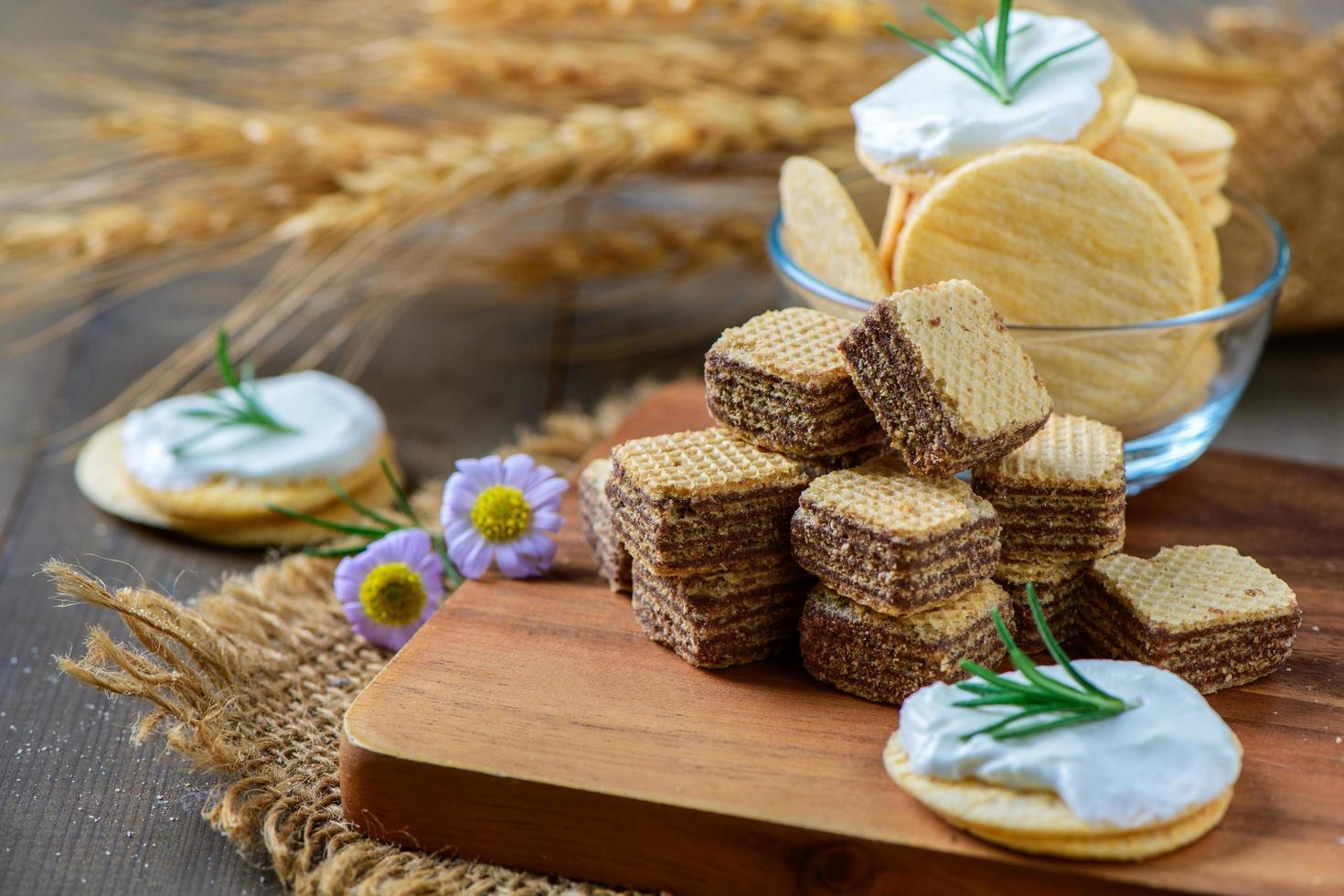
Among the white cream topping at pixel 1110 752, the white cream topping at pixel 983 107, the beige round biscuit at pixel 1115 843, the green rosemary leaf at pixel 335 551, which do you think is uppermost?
the white cream topping at pixel 983 107

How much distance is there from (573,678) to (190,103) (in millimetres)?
2302

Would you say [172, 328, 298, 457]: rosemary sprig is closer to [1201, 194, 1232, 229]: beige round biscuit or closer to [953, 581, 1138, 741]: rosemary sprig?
[953, 581, 1138, 741]: rosemary sprig

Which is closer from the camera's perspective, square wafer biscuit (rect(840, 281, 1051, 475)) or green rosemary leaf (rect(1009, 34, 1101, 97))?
square wafer biscuit (rect(840, 281, 1051, 475))

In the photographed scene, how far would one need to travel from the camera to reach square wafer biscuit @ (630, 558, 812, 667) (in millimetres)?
2273

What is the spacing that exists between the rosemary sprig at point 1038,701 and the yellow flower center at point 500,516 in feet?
3.25

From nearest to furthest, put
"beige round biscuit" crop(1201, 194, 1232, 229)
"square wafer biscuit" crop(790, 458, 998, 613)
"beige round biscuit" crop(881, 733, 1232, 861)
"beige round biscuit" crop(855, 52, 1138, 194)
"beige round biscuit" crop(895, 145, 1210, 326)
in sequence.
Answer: "beige round biscuit" crop(881, 733, 1232, 861) → "square wafer biscuit" crop(790, 458, 998, 613) → "beige round biscuit" crop(895, 145, 1210, 326) → "beige round biscuit" crop(855, 52, 1138, 194) → "beige round biscuit" crop(1201, 194, 1232, 229)

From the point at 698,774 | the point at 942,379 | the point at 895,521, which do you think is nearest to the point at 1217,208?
the point at 942,379

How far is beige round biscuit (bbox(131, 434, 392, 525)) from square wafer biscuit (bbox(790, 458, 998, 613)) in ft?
4.56

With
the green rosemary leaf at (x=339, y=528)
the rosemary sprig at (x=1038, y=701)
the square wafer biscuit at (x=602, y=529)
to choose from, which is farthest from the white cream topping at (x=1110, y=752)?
the green rosemary leaf at (x=339, y=528)

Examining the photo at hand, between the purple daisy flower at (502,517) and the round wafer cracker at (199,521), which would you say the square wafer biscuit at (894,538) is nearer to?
the purple daisy flower at (502,517)

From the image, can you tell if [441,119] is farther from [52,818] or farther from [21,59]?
[52,818]

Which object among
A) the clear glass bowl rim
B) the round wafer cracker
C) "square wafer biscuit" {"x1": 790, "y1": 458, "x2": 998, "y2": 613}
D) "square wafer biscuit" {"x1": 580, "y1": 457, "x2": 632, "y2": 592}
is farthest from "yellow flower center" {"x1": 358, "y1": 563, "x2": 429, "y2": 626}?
the clear glass bowl rim

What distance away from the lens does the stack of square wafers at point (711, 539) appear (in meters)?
2.19

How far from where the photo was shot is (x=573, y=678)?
2.31 metres
